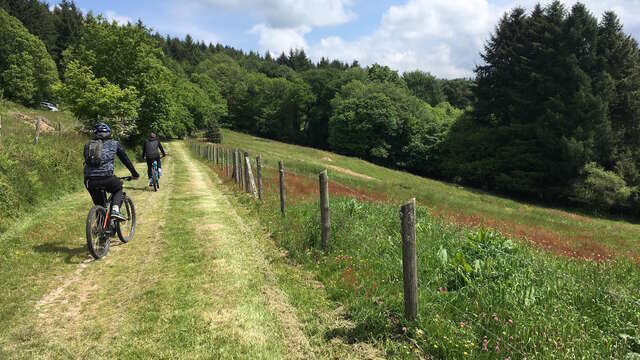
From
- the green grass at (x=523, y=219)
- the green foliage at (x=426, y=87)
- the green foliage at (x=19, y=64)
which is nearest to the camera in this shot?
the green grass at (x=523, y=219)

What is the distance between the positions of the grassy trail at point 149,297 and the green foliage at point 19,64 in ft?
200

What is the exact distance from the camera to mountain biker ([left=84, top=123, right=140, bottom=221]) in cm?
762

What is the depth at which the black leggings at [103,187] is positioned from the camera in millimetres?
7805

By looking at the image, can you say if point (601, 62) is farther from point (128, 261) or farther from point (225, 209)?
point (128, 261)

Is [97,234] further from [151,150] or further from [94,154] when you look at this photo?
[151,150]

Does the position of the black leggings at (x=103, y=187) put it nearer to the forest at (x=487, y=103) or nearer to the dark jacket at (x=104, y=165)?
the dark jacket at (x=104, y=165)

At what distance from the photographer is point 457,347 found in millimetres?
4086

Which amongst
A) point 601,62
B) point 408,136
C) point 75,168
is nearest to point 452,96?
point 408,136

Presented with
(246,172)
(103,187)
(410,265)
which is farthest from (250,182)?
(410,265)

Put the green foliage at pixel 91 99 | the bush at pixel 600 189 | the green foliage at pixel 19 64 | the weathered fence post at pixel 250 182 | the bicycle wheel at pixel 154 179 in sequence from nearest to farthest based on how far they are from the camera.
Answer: the weathered fence post at pixel 250 182
the bicycle wheel at pixel 154 179
the green foliage at pixel 91 99
the bush at pixel 600 189
the green foliage at pixel 19 64

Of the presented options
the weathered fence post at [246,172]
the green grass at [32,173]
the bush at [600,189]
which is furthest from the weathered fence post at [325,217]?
the bush at [600,189]

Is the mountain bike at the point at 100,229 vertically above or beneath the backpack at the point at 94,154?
beneath

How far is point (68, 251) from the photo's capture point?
8.01m

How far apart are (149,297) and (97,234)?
2.77 meters
